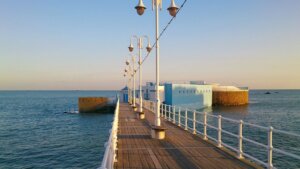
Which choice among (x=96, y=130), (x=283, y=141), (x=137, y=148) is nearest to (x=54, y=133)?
(x=96, y=130)

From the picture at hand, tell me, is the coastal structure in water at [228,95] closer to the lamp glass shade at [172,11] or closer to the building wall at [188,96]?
the building wall at [188,96]

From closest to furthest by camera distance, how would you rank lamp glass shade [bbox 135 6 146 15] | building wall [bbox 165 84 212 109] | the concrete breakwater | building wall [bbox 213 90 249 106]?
lamp glass shade [bbox 135 6 146 15] → building wall [bbox 165 84 212 109] → the concrete breakwater → building wall [bbox 213 90 249 106]

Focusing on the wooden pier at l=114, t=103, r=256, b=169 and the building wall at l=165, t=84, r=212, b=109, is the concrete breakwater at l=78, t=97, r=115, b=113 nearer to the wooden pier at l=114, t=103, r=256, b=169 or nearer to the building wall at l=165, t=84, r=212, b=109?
the building wall at l=165, t=84, r=212, b=109

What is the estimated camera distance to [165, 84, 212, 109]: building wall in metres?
57.3

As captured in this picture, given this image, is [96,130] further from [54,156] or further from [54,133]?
[54,156]

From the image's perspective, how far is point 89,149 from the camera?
25.6m

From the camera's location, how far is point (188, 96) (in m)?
62.0

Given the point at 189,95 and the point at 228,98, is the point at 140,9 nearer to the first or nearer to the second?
the point at 189,95

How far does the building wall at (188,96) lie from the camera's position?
188 ft

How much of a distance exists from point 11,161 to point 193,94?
154 feet

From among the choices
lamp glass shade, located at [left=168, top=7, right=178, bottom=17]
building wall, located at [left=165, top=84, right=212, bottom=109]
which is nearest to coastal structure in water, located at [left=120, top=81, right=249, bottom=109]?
building wall, located at [left=165, top=84, right=212, bottom=109]

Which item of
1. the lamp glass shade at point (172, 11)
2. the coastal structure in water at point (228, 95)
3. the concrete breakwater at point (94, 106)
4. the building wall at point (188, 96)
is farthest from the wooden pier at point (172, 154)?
the coastal structure in water at point (228, 95)

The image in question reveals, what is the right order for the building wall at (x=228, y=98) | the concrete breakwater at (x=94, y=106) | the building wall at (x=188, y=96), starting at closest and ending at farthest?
1. the building wall at (x=188, y=96)
2. the concrete breakwater at (x=94, y=106)
3. the building wall at (x=228, y=98)

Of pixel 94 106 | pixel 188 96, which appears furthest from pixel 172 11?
pixel 94 106
